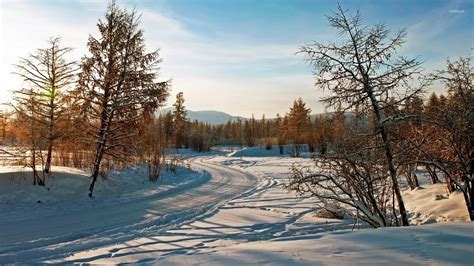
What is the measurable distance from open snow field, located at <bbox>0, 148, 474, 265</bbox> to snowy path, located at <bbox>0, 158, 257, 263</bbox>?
0.03 meters

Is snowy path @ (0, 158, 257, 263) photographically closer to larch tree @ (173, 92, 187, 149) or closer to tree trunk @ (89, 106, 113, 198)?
tree trunk @ (89, 106, 113, 198)

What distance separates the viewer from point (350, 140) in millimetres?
8570

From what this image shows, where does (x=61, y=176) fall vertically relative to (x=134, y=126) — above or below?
below

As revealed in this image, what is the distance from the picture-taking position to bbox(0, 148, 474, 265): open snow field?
5043 millimetres

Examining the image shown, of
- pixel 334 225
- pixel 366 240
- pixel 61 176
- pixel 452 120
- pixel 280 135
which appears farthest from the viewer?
pixel 280 135

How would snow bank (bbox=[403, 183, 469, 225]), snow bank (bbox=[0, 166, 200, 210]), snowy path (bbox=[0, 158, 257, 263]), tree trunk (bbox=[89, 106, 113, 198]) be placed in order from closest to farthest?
snowy path (bbox=[0, 158, 257, 263]), snow bank (bbox=[403, 183, 469, 225]), snow bank (bbox=[0, 166, 200, 210]), tree trunk (bbox=[89, 106, 113, 198])

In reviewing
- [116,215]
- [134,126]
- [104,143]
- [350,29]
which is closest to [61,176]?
[104,143]

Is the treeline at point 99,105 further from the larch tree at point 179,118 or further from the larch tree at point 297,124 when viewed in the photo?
the larch tree at point 179,118

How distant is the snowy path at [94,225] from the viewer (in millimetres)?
7711

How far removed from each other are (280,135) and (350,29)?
164 feet

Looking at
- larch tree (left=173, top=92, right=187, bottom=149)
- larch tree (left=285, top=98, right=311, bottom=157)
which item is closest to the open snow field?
larch tree (left=285, top=98, right=311, bottom=157)

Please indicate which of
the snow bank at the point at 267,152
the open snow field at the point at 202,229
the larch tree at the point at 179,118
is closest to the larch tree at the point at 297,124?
the snow bank at the point at 267,152

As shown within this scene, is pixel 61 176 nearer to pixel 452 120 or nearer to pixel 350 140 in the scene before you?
pixel 350 140

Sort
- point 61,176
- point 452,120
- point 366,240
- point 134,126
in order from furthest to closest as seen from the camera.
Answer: point 134,126 → point 61,176 → point 452,120 → point 366,240
